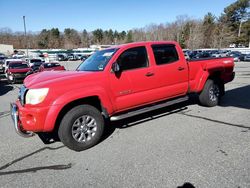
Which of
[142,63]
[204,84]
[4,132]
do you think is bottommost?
[4,132]

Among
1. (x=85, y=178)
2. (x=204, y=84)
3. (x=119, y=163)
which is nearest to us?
(x=85, y=178)

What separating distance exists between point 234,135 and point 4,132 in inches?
202

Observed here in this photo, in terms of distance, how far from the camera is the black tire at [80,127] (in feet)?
14.0

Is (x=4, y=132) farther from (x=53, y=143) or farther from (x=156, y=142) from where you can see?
(x=156, y=142)

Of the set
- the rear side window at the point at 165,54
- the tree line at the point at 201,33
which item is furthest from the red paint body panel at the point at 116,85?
the tree line at the point at 201,33

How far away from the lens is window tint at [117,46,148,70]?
5008 millimetres

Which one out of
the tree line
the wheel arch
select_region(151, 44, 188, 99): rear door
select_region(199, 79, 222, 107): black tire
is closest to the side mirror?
the wheel arch

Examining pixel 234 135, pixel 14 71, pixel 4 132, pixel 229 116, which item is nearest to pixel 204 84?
pixel 229 116

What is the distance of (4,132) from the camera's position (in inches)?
222

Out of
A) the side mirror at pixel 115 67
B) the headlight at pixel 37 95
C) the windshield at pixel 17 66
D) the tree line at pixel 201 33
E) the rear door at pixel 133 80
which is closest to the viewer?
the headlight at pixel 37 95

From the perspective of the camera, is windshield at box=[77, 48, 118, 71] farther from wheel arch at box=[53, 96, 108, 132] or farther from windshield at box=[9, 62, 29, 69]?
windshield at box=[9, 62, 29, 69]

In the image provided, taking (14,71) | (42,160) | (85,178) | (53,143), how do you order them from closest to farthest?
(85,178)
(42,160)
(53,143)
(14,71)

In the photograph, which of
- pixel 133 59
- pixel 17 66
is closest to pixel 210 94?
pixel 133 59

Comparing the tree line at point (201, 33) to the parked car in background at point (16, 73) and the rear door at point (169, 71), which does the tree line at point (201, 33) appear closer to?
the parked car in background at point (16, 73)
